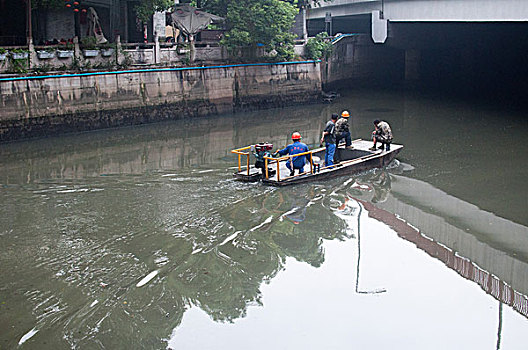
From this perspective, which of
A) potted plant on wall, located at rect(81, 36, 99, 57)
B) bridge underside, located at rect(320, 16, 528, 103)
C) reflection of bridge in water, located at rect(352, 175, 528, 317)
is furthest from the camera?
bridge underside, located at rect(320, 16, 528, 103)

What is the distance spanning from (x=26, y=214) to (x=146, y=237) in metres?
3.67

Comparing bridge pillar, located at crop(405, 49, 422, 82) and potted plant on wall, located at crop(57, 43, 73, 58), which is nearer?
potted plant on wall, located at crop(57, 43, 73, 58)

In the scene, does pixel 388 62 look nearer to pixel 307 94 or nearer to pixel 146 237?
pixel 307 94

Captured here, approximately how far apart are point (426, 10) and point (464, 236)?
19.7 m

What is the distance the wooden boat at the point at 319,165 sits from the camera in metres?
17.7

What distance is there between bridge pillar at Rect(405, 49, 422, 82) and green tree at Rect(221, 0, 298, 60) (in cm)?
1378

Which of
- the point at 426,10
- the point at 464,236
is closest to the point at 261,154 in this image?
the point at 464,236

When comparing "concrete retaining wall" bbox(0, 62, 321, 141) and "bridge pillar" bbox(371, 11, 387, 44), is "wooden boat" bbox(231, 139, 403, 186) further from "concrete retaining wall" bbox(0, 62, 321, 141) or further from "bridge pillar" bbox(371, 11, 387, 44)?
"bridge pillar" bbox(371, 11, 387, 44)

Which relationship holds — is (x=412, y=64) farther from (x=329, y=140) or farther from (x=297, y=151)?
(x=297, y=151)

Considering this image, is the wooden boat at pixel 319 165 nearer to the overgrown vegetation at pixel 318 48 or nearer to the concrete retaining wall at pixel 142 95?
the concrete retaining wall at pixel 142 95

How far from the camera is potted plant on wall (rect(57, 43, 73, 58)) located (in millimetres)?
26875

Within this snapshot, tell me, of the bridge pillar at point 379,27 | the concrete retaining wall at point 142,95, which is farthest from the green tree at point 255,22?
the bridge pillar at point 379,27

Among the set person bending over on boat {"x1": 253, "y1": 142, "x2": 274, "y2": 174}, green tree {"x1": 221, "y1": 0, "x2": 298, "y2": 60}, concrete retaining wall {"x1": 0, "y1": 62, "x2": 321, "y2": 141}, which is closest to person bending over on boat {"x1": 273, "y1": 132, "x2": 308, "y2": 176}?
person bending over on boat {"x1": 253, "y1": 142, "x2": 274, "y2": 174}

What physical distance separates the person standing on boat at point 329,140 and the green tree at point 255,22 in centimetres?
1555
